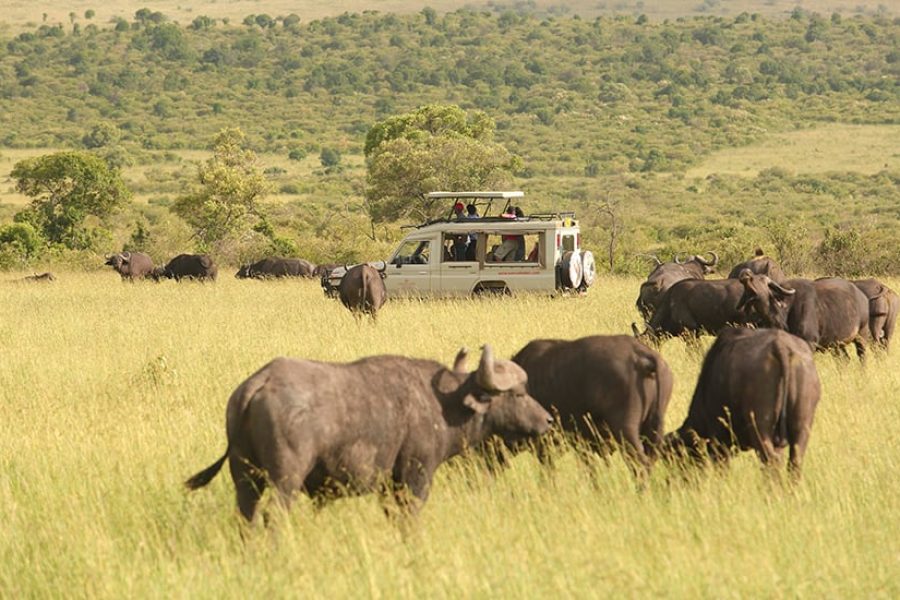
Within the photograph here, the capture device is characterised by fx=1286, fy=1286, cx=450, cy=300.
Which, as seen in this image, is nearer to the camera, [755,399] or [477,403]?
[477,403]

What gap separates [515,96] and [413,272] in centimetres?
10733

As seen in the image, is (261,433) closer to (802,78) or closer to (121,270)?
(121,270)

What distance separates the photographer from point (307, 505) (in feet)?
25.6

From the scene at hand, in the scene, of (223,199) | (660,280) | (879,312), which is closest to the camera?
(879,312)

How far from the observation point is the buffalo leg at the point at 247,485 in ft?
23.9

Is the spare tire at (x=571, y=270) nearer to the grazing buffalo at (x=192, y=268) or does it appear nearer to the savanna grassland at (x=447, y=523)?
the savanna grassland at (x=447, y=523)

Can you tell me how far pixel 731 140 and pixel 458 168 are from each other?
6331 cm

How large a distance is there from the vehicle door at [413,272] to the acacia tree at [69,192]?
28.6 m

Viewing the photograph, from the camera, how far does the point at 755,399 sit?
8.65 meters

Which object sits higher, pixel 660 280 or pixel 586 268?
pixel 660 280

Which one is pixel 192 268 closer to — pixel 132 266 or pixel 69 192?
pixel 132 266

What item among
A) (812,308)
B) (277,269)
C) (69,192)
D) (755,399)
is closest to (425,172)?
(277,269)

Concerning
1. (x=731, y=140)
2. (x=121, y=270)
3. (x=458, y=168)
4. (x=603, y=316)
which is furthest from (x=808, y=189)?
(x=603, y=316)

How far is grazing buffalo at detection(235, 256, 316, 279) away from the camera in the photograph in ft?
118
